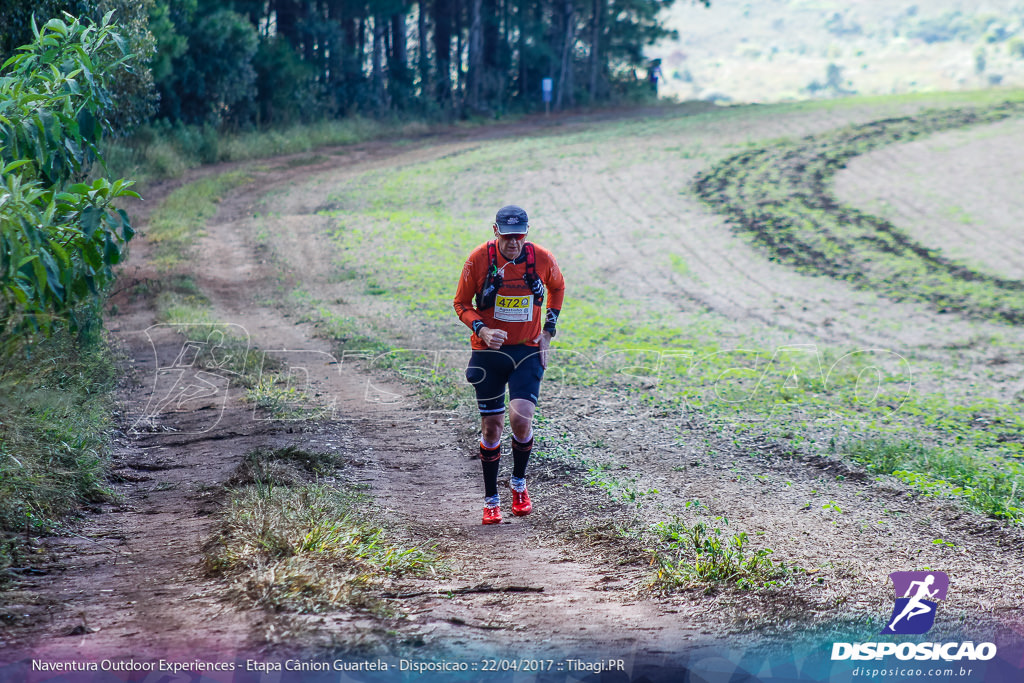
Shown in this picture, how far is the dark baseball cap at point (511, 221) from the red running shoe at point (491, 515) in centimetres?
192

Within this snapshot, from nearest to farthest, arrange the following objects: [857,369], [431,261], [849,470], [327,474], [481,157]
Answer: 1. [327,474]
2. [849,470]
3. [857,369]
4. [431,261]
5. [481,157]

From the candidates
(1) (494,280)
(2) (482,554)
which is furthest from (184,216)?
(2) (482,554)

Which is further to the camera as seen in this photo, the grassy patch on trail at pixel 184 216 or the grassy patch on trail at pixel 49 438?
the grassy patch on trail at pixel 184 216

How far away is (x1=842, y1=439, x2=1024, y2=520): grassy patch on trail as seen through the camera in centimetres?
614

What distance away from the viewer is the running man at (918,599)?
4.52m

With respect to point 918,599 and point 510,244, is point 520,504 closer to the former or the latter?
point 510,244

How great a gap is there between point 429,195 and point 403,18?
17128 millimetres

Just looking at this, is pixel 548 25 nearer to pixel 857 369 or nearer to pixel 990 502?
pixel 857 369

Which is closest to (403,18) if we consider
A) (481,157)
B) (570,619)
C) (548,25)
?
(548,25)

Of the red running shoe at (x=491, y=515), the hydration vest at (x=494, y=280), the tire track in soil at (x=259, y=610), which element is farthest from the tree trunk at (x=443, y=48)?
the red running shoe at (x=491, y=515)

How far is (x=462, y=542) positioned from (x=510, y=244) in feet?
6.55

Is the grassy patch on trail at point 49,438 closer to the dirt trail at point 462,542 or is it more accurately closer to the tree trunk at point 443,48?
the dirt trail at point 462,542

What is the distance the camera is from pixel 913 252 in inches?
692

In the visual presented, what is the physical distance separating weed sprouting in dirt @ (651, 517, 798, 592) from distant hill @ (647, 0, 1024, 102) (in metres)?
68.7
